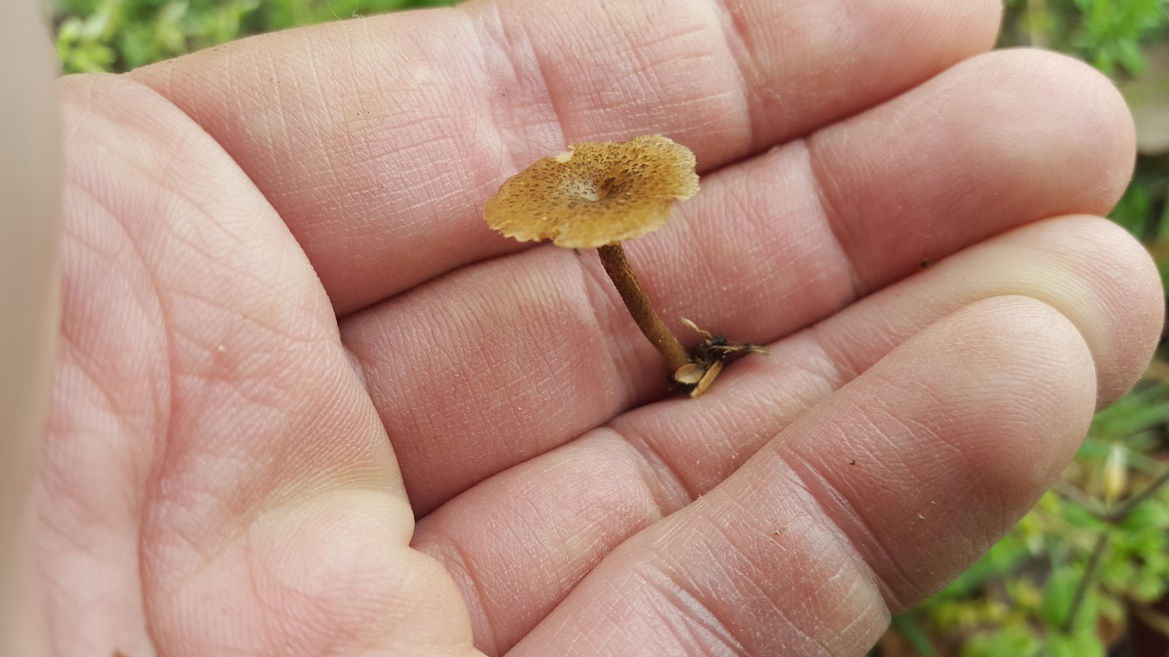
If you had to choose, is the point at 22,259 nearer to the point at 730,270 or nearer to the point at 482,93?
the point at 482,93

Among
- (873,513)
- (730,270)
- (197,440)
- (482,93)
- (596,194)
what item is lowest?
(873,513)

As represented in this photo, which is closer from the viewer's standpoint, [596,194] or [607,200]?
[607,200]

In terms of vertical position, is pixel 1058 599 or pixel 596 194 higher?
pixel 596 194

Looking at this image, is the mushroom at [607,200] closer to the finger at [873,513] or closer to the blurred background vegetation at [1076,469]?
the finger at [873,513]

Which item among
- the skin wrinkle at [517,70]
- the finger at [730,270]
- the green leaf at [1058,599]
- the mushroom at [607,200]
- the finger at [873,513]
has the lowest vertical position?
the green leaf at [1058,599]

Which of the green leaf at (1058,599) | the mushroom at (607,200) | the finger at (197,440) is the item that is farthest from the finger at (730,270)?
the green leaf at (1058,599)

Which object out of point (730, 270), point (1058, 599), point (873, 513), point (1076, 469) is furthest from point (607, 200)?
point (1076, 469)

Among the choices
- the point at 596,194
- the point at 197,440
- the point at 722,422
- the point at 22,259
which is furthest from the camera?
the point at 722,422
